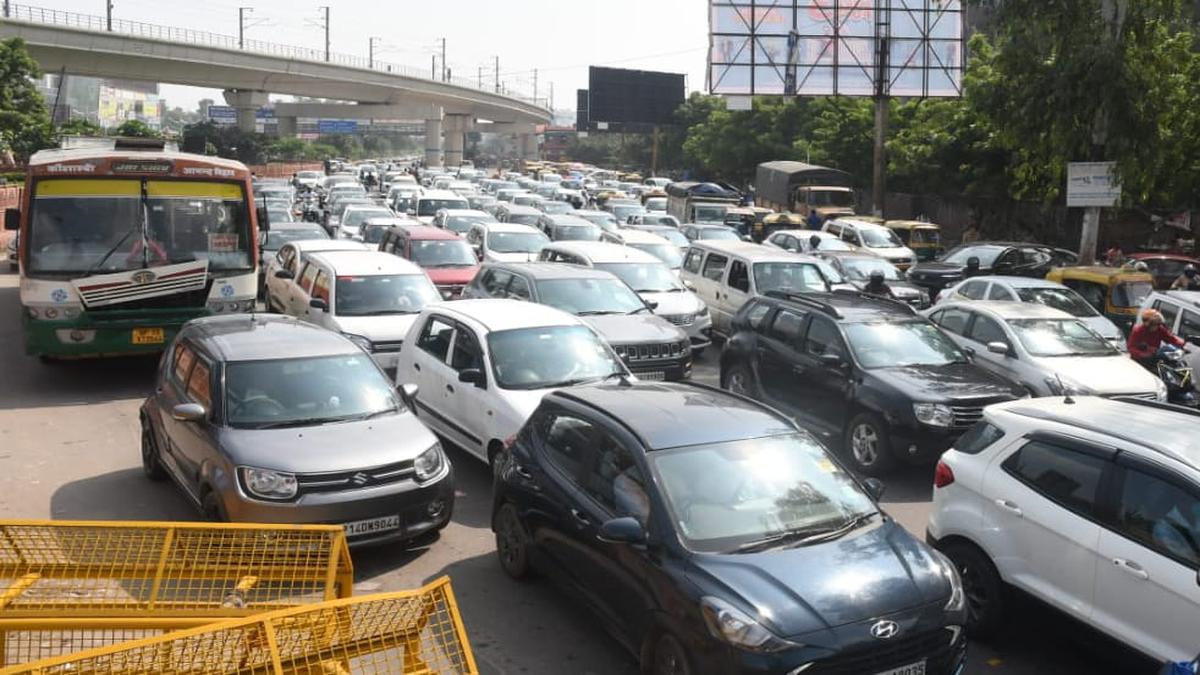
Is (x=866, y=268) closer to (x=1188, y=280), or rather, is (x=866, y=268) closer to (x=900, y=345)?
(x=1188, y=280)

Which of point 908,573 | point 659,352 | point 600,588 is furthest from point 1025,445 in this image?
point 659,352

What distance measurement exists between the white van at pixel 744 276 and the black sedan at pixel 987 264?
4.48 metres

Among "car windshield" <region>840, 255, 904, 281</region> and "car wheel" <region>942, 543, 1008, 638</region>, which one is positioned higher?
"car windshield" <region>840, 255, 904, 281</region>

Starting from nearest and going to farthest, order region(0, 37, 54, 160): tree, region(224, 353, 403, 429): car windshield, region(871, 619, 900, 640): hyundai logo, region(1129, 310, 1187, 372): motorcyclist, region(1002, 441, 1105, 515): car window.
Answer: region(871, 619, 900, 640): hyundai logo → region(1002, 441, 1105, 515): car window → region(224, 353, 403, 429): car windshield → region(1129, 310, 1187, 372): motorcyclist → region(0, 37, 54, 160): tree

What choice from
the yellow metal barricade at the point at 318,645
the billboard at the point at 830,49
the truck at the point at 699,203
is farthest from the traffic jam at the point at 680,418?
the billboard at the point at 830,49

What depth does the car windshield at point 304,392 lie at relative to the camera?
329 inches

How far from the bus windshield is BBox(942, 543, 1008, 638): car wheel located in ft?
33.8

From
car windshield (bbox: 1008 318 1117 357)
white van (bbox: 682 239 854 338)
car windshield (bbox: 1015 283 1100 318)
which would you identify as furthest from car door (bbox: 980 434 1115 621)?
white van (bbox: 682 239 854 338)

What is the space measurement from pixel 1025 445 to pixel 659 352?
6625 millimetres

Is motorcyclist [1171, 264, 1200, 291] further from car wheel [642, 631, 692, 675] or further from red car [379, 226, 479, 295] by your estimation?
car wheel [642, 631, 692, 675]

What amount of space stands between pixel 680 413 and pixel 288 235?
16.7 meters

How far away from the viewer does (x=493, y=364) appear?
32.7 feet

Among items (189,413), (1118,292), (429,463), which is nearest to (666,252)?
(1118,292)

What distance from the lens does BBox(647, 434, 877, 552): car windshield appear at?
5910mm
